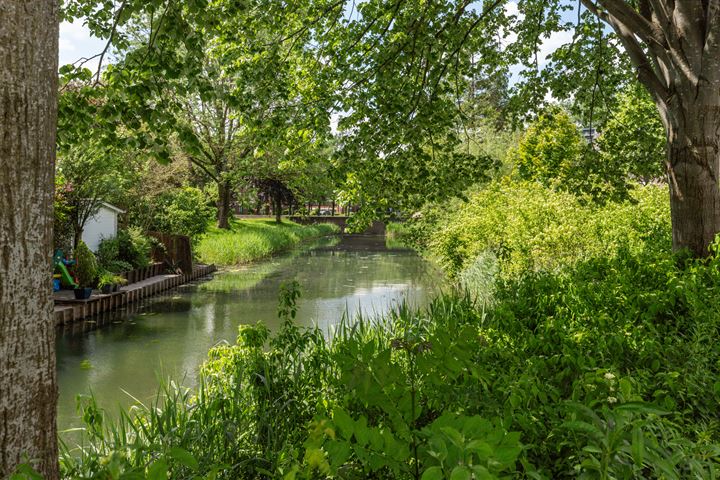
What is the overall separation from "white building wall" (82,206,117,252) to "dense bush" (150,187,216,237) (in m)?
3.74

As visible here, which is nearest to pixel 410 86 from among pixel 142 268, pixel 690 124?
pixel 690 124

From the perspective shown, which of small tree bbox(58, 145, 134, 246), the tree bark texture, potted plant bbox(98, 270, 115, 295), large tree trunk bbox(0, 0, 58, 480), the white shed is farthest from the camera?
the white shed

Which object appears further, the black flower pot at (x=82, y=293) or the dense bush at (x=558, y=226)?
the black flower pot at (x=82, y=293)

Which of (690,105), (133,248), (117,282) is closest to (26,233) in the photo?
(690,105)

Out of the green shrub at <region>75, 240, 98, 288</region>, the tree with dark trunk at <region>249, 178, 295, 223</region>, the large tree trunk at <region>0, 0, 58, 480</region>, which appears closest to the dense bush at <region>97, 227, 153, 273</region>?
the green shrub at <region>75, 240, 98, 288</region>

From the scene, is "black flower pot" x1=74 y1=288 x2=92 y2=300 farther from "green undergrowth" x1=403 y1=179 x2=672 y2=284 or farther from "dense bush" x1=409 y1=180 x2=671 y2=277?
"dense bush" x1=409 y1=180 x2=671 y2=277

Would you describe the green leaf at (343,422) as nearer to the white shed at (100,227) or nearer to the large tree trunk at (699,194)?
the large tree trunk at (699,194)

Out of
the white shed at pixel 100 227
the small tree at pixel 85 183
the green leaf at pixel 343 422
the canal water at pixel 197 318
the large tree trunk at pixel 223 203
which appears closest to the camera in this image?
the green leaf at pixel 343 422

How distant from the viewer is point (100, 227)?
15586mm

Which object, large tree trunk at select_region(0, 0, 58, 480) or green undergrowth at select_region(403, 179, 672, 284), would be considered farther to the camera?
green undergrowth at select_region(403, 179, 672, 284)

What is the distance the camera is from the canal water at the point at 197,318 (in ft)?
26.1

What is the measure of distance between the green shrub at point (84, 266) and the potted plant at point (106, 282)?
14.6 inches

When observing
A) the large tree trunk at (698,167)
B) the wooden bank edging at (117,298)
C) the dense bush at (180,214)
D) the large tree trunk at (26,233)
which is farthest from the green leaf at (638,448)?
the dense bush at (180,214)

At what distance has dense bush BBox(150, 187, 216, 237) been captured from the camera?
20.1 meters
